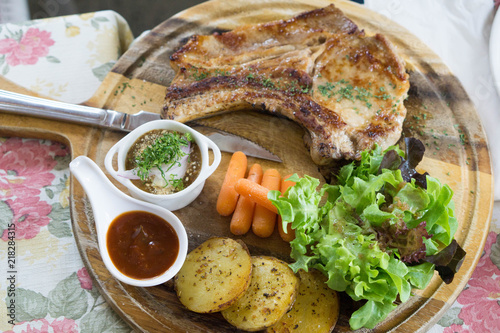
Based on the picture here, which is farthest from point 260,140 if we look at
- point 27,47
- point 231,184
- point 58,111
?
point 27,47

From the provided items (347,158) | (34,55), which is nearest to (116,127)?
(34,55)

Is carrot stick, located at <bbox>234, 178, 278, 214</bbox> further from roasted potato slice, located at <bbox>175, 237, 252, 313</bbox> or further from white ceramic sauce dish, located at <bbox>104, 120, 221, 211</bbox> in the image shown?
roasted potato slice, located at <bbox>175, 237, 252, 313</bbox>

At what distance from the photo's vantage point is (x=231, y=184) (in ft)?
10.6

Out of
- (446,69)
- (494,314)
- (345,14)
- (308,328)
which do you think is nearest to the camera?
(308,328)

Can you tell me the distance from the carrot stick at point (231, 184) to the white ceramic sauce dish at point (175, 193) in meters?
0.20

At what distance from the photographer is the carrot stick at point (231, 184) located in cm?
319

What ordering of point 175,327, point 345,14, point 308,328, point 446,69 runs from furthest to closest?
point 345,14 < point 446,69 < point 175,327 < point 308,328

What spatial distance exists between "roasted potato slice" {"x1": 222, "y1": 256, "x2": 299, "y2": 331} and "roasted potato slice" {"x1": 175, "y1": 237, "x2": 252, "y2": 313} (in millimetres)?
93

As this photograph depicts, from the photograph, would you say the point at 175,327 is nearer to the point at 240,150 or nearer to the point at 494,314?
the point at 240,150

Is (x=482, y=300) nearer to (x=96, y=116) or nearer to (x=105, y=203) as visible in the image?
(x=105, y=203)

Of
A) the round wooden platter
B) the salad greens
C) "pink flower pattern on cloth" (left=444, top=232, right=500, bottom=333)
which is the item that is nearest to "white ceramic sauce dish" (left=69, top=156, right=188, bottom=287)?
the round wooden platter

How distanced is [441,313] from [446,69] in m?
2.23

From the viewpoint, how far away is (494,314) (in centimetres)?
315

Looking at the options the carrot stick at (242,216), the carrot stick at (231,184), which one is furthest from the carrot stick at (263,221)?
the carrot stick at (231,184)
